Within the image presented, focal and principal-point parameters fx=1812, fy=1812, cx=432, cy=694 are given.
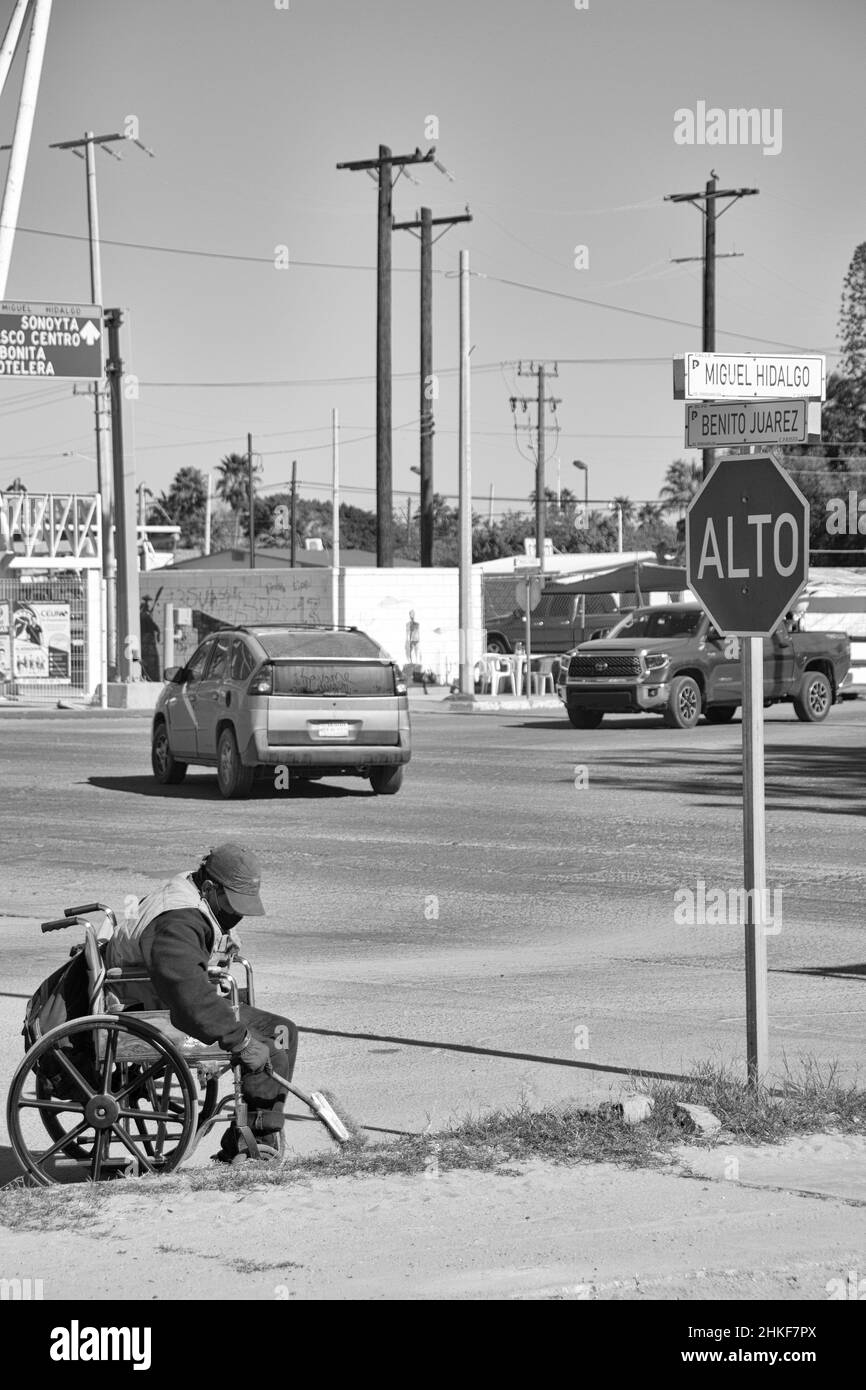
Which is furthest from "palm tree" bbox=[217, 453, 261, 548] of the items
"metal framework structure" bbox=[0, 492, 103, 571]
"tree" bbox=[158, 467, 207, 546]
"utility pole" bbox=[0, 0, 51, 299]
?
"utility pole" bbox=[0, 0, 51, 299]

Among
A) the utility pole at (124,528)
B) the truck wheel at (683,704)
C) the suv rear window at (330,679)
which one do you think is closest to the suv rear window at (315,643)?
the suv rear window at (330,679)

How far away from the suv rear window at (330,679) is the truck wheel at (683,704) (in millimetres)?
8841

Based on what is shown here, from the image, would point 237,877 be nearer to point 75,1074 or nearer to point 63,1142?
point 75,1074

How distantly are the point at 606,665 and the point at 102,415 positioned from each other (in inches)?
Result: 810

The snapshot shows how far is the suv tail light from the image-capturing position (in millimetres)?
18141

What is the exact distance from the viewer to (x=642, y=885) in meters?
13.1

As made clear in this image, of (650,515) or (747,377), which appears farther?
(650,515)

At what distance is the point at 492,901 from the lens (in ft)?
41.1

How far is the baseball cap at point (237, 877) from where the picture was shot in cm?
615

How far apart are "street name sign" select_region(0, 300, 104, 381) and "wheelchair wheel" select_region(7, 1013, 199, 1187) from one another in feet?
95.3

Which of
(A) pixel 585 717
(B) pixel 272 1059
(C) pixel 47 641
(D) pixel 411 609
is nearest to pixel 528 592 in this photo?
(A) pixel 585 717

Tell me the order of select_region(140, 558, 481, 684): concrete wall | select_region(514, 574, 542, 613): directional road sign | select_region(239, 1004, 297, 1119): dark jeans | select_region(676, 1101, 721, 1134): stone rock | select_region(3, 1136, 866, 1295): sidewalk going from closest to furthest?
select_region(3, 1136, 866, 1295): sidewalk
select_region(239, 1004, 297, 1119): dark jeans
select_region(676, 1101, 721, 1134): stone rock
select_region(514, 574, 542, 613): directional road sign
select_region(140, 558, 481, 684): concrete wall

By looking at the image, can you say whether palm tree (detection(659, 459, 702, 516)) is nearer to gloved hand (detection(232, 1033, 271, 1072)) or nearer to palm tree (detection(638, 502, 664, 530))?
palm tree (detection(638, 502, 664, 530))
